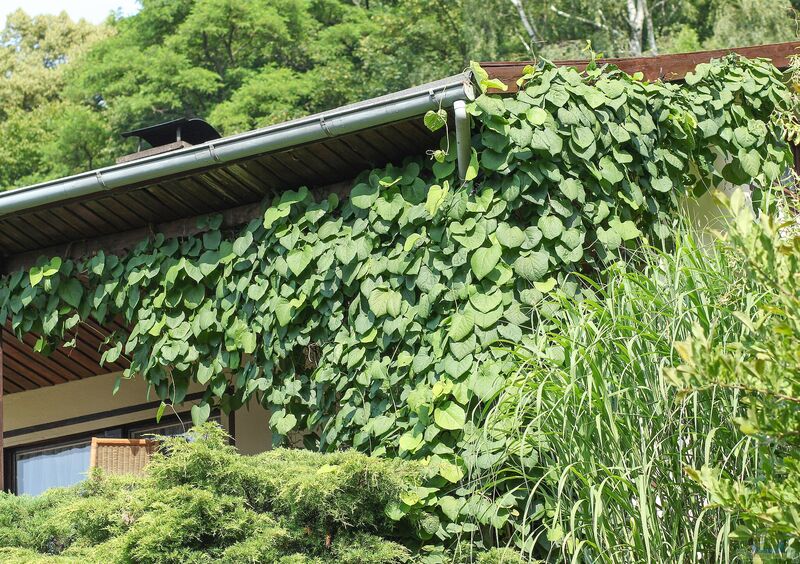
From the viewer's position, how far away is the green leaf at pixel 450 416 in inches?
199

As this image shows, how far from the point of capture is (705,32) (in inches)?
1017


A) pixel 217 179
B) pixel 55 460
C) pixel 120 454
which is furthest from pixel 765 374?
pixel 55 460

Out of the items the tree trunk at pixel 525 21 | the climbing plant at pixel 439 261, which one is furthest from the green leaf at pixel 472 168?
the tree trunk at pixel 525 21

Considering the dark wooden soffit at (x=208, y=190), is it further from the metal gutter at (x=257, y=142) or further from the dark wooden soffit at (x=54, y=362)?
the dark wooden soffit at (x=54, y=362)

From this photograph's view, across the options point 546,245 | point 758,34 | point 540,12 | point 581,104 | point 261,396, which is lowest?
point 261,396

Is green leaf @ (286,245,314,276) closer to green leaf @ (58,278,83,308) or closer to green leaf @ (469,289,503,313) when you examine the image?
green leaf @ (469,289,503,313)

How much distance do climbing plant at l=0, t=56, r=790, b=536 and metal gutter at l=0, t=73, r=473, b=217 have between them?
245 millimetres

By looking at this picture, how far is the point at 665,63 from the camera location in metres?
6.22

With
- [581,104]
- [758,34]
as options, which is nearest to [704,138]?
[581,104]

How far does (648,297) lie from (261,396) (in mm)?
2598

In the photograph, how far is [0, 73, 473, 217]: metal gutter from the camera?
5367 millimetres

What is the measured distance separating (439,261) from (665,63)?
6.42 feet

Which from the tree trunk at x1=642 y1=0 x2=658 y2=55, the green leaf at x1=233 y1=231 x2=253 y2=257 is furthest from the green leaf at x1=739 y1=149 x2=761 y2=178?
the tree trunk at x1=642 y1=0 x2=658 y2=55

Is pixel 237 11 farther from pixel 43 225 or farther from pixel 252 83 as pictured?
pixel 43 225
